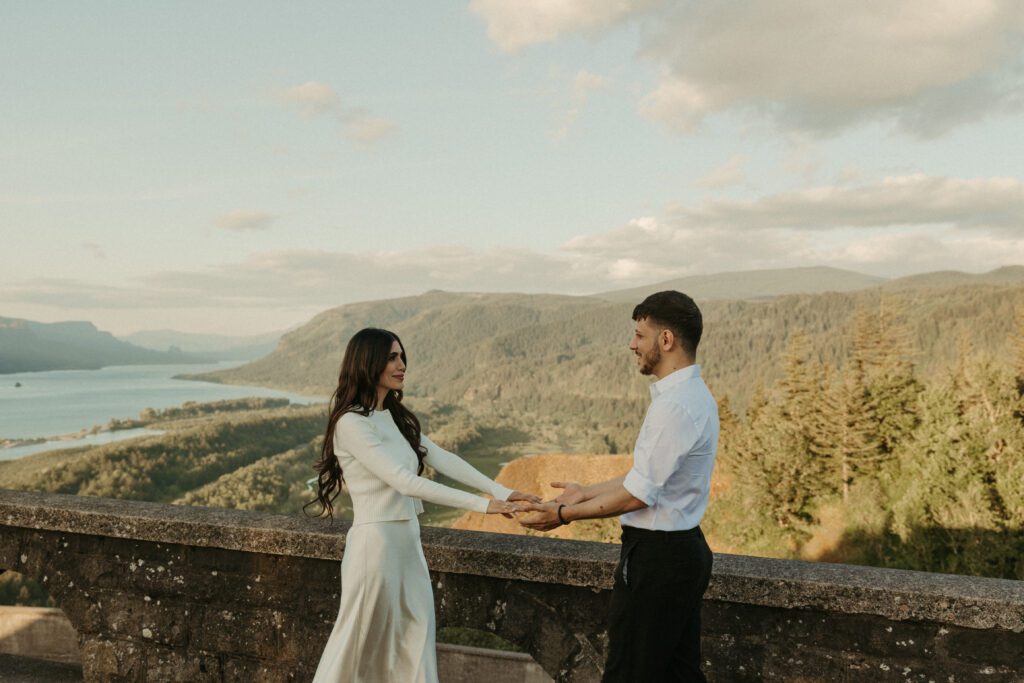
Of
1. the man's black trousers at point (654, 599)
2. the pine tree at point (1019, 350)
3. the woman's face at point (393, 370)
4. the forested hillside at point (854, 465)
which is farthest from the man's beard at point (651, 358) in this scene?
the pine tree at point (1019, 350)

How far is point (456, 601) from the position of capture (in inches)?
132

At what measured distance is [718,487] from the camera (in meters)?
49.6

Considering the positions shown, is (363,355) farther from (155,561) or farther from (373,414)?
(155,561)

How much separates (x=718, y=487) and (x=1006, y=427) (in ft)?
87.2

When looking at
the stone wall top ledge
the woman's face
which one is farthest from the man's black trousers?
the woman's face

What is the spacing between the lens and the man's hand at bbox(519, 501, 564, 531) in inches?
117

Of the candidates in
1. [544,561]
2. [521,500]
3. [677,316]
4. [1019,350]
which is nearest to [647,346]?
[677,316]

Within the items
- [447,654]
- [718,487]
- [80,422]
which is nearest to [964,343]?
[718,487]

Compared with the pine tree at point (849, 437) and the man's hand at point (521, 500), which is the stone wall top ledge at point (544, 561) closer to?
the man's hand at point (521, 500)

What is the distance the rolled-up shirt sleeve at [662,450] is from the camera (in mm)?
2445

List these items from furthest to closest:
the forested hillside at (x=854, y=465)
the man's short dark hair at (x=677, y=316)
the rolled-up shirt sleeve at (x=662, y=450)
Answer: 1. the forested hillside at (x=854, y=465)
2. the man's short dark hair at (x=677, y=316)
3. the rolled-up shirt sleeve at (x=662, y=450)

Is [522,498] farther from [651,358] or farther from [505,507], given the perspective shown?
[651,358]

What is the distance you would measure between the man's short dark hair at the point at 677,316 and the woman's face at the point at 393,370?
1128 mm

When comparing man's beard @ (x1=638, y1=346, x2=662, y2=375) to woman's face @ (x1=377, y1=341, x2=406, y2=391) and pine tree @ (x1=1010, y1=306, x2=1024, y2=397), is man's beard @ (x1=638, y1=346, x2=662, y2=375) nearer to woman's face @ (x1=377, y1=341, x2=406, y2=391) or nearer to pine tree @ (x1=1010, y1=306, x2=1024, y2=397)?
woman's face @ (x1=377, y1=341, x2=406, y2=391)
